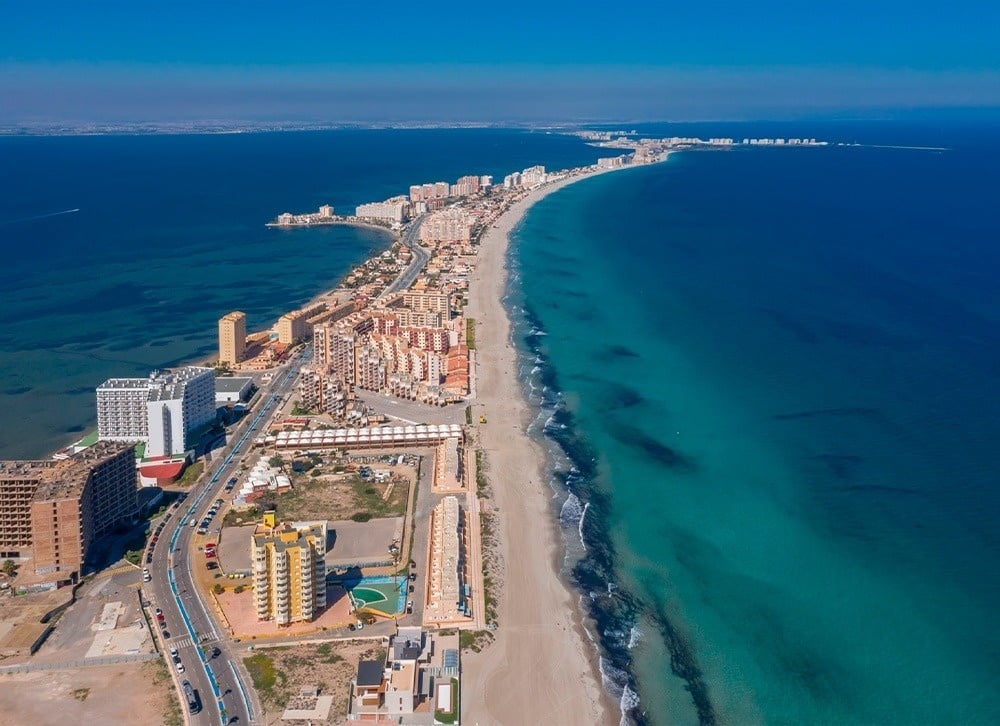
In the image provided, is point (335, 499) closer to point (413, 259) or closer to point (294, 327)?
point (294, 327)

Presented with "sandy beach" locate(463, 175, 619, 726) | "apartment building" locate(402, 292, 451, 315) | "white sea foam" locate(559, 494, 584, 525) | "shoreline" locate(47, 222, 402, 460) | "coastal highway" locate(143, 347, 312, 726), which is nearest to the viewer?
"coastal highway" locate(143, 347, 312, 726)

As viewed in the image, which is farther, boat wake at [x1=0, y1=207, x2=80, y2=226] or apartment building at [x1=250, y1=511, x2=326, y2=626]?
boat wake at [x1=0, y1=207, x2=80, y2=226]

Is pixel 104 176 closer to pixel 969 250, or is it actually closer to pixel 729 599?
pixel 969 250

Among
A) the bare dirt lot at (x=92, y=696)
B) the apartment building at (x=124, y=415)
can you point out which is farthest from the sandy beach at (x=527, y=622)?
the apartment building at (x=124, y=415)

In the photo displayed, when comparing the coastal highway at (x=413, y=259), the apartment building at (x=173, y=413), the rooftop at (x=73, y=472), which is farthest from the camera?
the coastal highway at (x=413, y=259)

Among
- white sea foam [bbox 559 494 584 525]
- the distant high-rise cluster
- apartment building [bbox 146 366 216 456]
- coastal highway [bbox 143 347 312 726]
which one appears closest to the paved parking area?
coastal highway [bbox 143 347 312 726]

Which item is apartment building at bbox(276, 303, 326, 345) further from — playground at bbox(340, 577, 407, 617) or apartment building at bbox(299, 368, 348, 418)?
playground at bbox(340, 577, 407, 617)

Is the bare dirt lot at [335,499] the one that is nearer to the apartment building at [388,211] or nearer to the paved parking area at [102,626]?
the paved parking area at [102,626]
